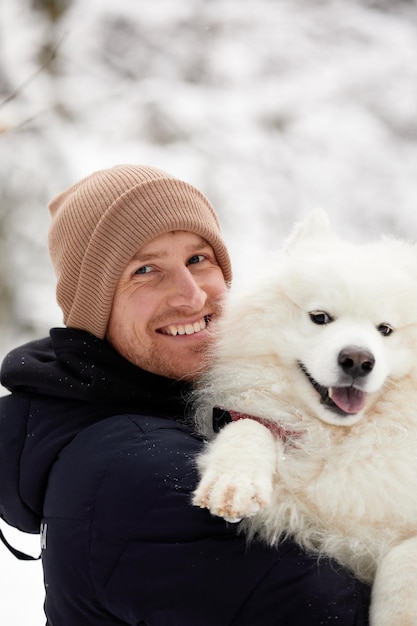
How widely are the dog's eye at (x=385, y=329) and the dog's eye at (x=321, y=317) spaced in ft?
0.51

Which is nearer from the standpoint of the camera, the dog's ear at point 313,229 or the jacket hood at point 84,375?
the jacket hood at point 84,375

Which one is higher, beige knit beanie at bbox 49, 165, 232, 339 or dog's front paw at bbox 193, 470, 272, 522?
beige knit beanie at bbox 49, 165, 232, 339

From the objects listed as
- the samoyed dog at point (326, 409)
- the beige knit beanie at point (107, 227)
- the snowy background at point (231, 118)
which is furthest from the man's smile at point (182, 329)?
the snowy background at point (231, 118)

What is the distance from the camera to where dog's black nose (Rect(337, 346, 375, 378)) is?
74.2 inches

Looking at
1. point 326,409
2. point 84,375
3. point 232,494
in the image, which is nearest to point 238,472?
point 232,494

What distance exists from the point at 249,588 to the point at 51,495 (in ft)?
2.25

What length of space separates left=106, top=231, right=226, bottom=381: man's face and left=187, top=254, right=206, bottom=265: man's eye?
3.3 inches

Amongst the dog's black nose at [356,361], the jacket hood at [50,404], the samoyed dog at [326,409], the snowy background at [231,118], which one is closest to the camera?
the samoyed dog at [326,409]

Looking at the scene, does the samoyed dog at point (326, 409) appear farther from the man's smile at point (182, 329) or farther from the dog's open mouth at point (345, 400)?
the man's smile at point (182, 329)

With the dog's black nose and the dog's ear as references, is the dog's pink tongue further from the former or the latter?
the dog's ear

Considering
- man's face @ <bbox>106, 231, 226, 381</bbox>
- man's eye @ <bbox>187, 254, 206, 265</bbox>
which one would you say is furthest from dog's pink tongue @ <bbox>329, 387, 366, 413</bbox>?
man's eye @ <bbox>187, 254, 206, 265</bbox>

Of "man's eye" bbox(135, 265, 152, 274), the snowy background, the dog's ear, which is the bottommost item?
the snowy background

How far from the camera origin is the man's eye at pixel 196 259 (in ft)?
8.39

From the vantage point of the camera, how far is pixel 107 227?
7.66 feet
